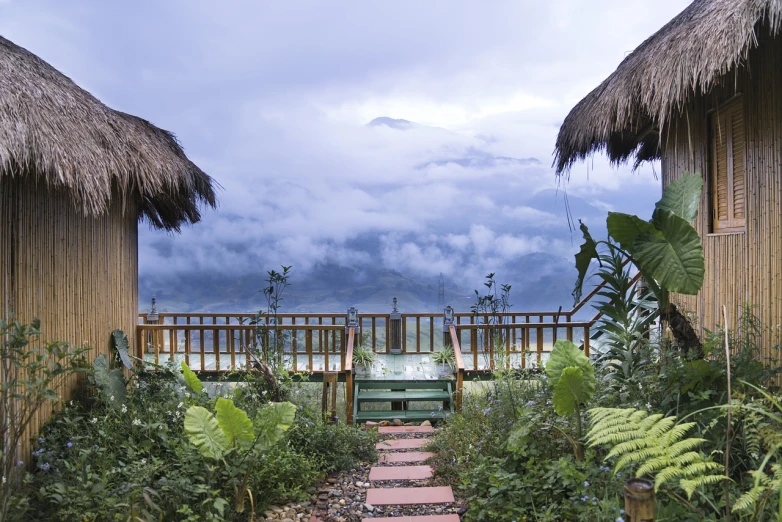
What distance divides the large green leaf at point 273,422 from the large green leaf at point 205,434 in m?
0.24

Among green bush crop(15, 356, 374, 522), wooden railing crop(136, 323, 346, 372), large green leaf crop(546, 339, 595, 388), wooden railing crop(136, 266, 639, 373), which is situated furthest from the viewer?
wooden railing crop(136, 266, 639, 373)

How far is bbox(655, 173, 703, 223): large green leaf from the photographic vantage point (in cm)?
414

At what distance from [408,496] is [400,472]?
0.52 metres

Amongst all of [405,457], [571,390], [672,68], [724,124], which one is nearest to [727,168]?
[724,124]

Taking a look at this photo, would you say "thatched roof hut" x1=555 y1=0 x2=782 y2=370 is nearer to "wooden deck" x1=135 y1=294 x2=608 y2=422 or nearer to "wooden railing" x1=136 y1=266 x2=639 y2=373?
"wooden railing" x1=136 y1=266 x2=639 y2=373

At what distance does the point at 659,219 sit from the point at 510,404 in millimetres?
1947

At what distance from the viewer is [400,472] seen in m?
4.57

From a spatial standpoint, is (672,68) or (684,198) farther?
(684,198)

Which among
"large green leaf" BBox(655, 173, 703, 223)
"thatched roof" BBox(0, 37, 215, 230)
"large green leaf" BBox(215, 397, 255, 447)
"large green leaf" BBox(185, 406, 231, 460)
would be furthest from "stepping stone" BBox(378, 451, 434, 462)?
"thatched roof" BBox(0, 37, 215, 230)

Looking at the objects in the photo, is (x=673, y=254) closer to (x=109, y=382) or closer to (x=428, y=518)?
(x=428, y=518)

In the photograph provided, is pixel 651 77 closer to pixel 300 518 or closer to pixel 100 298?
pixel 300 518

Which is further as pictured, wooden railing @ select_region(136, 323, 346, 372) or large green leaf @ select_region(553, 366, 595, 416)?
wooden railing @ select_region(136, 323, 346, 372)

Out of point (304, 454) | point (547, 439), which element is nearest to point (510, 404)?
point (547, 439)

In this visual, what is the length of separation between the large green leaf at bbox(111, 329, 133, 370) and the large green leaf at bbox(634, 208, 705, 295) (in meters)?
5.08
